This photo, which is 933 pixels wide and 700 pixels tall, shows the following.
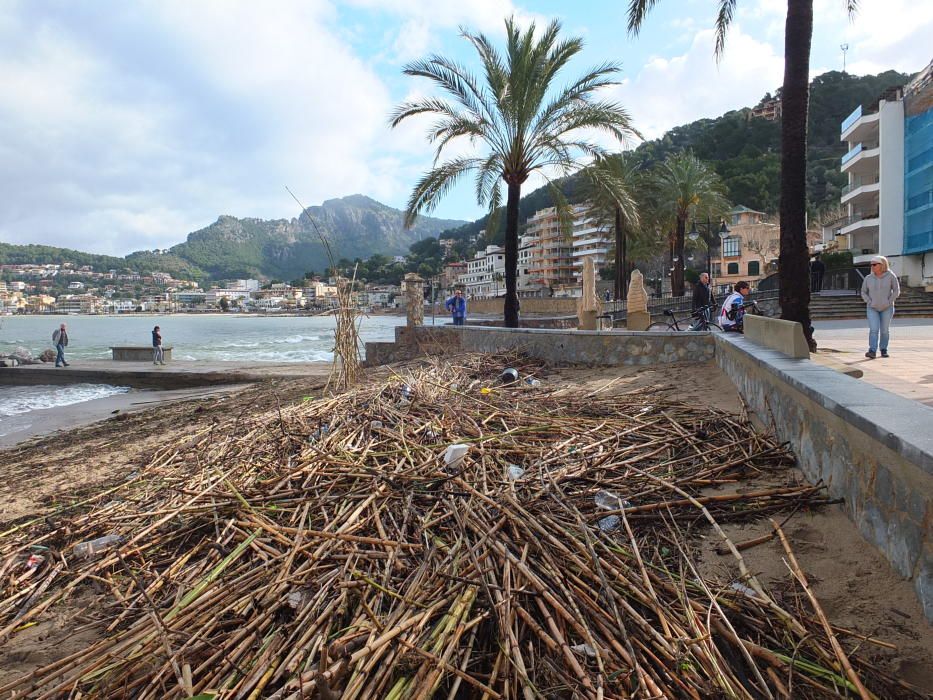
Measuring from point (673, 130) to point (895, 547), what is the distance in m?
101

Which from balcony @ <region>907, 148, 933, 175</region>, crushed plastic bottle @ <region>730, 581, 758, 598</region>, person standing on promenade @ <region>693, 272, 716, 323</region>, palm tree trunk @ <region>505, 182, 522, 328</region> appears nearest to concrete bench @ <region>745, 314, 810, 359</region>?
crushed plastic bottle @ <region>730, 581, 758, 598</region>

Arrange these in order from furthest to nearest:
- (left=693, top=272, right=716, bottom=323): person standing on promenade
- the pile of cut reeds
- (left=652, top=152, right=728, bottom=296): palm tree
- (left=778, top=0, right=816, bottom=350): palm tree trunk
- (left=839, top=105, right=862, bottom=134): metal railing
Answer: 1. (left=839, top=105, right=862, bottom=134): metal railing
2. (left=652, top=152, right=728, bottom=296): palm tree
3. (left=693, top=272, right=716, bottom=323): person standing on promenade
4. (left=778, top=0, right=816, bottom=350): palm tree trunk
5. the pile of cut reeds

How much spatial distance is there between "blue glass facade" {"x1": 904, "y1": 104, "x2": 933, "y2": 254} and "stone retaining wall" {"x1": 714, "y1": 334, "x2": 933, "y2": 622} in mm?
32833

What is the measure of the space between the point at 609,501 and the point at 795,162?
6841 millimetres

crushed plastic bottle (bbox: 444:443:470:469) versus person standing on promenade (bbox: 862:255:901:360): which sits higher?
person standing on promenade (bbox: 862:255:901:360)

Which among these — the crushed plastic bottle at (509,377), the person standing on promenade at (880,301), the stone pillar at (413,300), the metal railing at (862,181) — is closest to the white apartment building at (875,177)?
the metal railing at (862,181)

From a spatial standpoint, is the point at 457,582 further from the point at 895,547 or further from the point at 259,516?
the point at 895,547

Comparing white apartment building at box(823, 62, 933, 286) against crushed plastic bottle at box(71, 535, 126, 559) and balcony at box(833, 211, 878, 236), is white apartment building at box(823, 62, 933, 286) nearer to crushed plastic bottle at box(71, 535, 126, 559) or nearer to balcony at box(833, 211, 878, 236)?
balcony at box(833, 211, 878, 236)

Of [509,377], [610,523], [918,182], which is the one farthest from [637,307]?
[918,182]

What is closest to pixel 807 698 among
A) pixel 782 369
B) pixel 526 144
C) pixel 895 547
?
pixel 895 547

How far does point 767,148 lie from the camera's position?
227 feet

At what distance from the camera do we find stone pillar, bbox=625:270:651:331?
12.3 metres

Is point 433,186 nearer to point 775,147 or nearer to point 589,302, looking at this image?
point 589,302

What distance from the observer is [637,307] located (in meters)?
12.6
